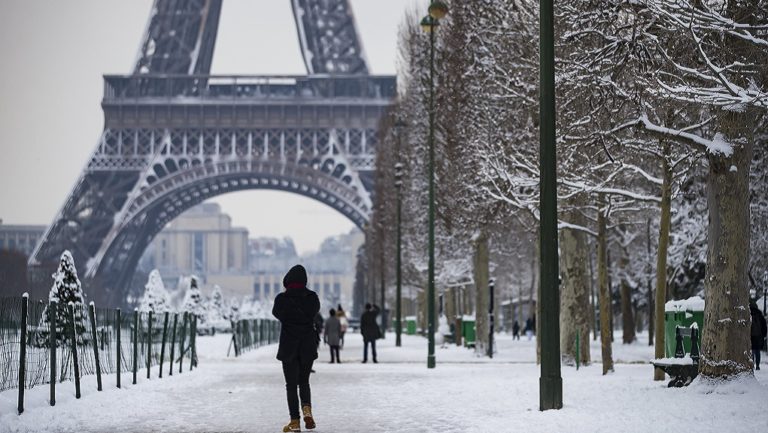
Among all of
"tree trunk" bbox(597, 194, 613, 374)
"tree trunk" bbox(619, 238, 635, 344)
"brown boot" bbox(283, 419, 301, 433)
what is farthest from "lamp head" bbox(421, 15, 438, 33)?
"tree trunk" bbox(619, 238, 635, 344)

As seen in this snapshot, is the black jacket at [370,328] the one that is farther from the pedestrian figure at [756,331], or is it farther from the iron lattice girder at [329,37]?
the iron lattice girder at [329,37]

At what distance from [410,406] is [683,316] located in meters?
5.92

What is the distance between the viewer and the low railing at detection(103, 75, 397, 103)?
320ft

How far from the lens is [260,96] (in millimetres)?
99750

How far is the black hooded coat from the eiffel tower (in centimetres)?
7622

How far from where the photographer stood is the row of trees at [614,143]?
619 inches

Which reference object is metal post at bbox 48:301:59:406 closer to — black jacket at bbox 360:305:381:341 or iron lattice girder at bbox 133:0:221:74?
black jacket at bbox 360:305:381:341

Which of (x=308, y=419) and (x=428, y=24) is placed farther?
(x=428, y=24)

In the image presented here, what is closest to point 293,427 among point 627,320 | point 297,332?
point 297,332

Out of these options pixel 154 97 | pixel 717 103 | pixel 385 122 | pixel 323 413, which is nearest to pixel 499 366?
pixel 323 413

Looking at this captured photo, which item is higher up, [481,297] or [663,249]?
[663,249]

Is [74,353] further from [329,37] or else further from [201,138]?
[329,37]

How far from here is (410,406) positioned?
55.9 feet

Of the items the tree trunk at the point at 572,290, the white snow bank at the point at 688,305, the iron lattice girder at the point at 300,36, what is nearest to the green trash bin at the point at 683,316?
the white snow bank at the point at 688,305
